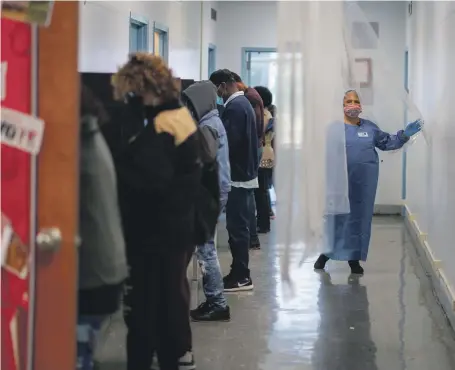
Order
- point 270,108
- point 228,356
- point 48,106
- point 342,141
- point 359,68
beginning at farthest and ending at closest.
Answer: point 270,108 → point 228,356 → point 359,68 → point 342,141 → point 48,106

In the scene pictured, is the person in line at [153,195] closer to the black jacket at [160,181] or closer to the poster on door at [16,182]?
the black jacket at [160,181]

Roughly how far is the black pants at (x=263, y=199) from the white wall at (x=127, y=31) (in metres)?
1.16

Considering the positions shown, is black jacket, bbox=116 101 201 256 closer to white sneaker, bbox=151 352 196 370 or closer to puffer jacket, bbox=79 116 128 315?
puffer jacket, bbox=79 116 128 315

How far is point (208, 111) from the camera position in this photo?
12.3 feet

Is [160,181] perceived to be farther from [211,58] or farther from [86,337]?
[211,58]

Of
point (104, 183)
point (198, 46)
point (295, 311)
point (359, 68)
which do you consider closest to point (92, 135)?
point (104, 183)

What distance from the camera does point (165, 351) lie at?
2480 mm

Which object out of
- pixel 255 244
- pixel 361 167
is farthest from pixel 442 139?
pixel 255 244

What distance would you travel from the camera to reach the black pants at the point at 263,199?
6680 mm

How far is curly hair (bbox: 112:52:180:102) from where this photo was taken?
2.16 meters

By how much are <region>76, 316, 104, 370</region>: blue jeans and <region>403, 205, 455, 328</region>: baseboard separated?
2.49 meters

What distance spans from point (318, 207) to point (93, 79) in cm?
85

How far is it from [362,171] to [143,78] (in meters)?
3.09

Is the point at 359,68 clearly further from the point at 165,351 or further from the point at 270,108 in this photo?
the point at 270,108
